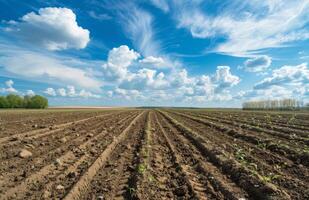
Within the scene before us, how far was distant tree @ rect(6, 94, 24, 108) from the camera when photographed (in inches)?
3780

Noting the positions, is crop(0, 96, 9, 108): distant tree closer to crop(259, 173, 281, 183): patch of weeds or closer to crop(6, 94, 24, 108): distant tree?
crop(6, 94, 24, 108): distant tree

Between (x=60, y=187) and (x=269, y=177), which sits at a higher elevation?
(x=269, y=177)

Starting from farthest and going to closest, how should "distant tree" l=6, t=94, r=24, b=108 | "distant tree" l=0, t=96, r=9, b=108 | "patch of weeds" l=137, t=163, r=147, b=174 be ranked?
"distant tree" l=6, t=94, r=24, b=108 < "distant tree" l=0, t=96, r=9, b=108 < "patch of weeds" l=137, t=163, r=147, b=174

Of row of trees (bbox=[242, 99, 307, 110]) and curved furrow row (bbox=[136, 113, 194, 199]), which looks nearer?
curved furrow row (bbox=[136, 113, 194, 199])

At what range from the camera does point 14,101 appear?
9694 cm

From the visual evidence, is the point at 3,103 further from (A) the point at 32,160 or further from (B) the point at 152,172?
(B) the point at 152,172

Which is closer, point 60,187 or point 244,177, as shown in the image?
point 60,187

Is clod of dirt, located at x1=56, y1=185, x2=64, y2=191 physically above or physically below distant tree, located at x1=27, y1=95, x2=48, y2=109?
below

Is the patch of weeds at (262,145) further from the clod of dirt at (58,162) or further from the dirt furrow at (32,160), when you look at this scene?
the dirt furrow at (32,160)

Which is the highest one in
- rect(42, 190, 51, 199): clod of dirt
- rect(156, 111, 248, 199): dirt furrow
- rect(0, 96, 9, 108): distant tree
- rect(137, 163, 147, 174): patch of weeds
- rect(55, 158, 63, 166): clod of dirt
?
rect(0, 96, 9, 108): distant tree

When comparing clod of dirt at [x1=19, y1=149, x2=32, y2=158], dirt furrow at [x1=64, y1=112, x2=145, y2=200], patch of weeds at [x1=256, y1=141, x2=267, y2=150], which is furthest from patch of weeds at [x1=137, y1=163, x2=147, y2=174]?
patch of weeds at [x1=256, y1=141, x2=267, y2=150]

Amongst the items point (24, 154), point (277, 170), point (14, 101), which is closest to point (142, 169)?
point (277, 170)

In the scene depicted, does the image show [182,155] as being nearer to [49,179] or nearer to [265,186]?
[265,186]

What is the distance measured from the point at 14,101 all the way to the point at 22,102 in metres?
3.02
